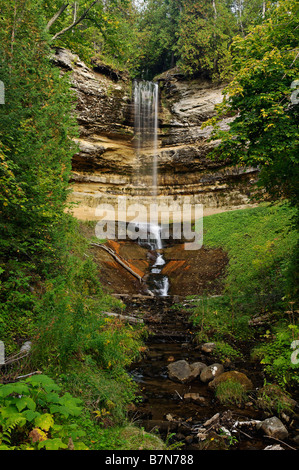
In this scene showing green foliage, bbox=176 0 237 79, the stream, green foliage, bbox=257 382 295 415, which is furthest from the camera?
green foliage, bbox=176 0 237 79

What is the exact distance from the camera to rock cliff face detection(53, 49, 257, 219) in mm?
21891

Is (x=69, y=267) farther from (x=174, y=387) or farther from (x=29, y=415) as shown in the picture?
(x=29, y=415)

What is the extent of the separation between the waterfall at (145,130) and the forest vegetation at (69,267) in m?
16.2

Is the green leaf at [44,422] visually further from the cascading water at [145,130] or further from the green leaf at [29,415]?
the cascading water at [145,130]

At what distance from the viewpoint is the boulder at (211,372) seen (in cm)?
511

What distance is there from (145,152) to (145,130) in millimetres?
1987

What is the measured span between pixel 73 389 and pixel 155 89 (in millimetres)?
27890

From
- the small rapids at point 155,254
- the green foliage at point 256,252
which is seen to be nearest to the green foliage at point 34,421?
the green foliage at point 256,252

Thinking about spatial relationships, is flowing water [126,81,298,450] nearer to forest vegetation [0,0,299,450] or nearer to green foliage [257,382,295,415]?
green foliage [257,382,295,415]

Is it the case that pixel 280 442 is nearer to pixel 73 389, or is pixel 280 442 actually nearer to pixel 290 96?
pixel 73 389

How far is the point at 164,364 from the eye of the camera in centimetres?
586

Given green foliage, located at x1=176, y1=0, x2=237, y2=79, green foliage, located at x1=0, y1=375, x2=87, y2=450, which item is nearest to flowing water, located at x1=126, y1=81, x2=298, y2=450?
green foliage, located at x1=0, y1=375, x2=87, y2=450

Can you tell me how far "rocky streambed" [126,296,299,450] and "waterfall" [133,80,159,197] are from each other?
19727 millimetres

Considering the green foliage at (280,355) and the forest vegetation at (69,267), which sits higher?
the forest vegetation at (69,267)
